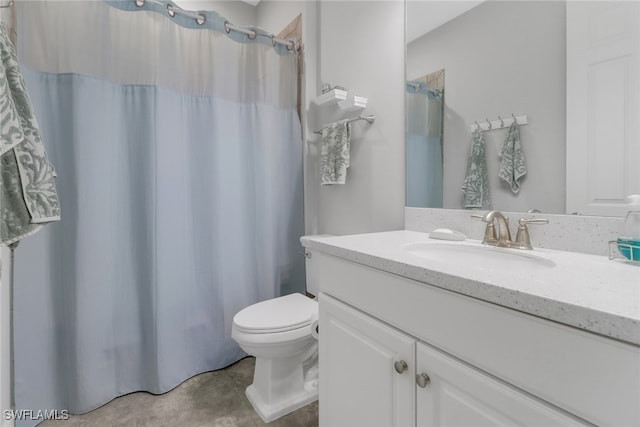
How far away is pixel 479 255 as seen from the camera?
96 cm

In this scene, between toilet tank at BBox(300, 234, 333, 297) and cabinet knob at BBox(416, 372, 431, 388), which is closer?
cabinet knob at BBox(416, 372, 431, 388)

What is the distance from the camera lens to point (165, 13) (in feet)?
4.96

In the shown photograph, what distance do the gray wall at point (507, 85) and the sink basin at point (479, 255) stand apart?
19 centimetres

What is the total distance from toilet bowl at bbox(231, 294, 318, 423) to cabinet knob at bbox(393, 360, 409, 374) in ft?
2.12

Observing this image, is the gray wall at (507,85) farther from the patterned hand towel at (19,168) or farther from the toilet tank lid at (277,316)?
the patterned hand towel at (19,168)

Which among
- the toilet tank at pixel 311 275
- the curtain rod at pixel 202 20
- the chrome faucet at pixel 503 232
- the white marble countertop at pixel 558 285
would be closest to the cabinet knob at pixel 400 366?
the white marble countertop at pixel 558 285

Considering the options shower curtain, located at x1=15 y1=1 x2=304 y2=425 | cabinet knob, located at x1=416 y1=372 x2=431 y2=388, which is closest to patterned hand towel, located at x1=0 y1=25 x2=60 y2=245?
shower curtain, located at x1=15 y1=1 x2=304 y2=425

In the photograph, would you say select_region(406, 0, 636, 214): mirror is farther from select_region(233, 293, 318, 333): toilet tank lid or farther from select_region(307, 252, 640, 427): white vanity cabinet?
select_region(233, 293, 318, 333): toilet tank lid

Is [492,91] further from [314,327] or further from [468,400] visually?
[314,327]

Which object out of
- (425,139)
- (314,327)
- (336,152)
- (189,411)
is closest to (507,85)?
(425,139)

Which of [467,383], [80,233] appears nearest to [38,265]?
[80,233]

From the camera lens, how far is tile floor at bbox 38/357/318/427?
4.29 ft

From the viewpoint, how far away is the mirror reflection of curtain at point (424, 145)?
49.9 inches

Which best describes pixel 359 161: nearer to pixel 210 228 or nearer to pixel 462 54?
pixel 462 54
